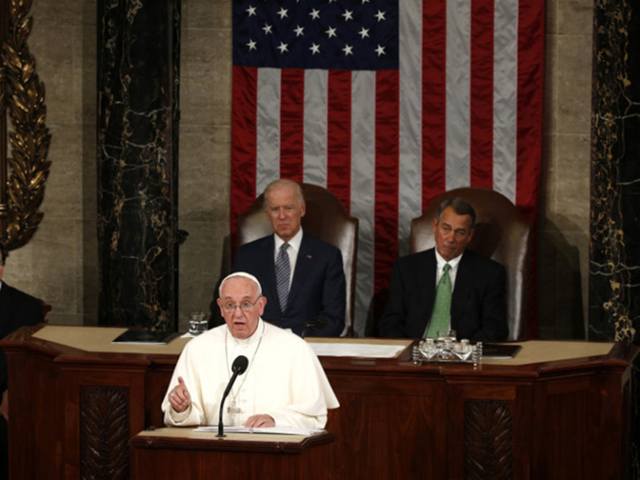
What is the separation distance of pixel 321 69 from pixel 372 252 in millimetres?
1418

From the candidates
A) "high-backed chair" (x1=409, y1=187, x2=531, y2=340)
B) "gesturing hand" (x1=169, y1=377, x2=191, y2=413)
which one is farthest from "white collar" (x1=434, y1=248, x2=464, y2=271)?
"gesturing hand" (x1=169, y1=377, x2=191, y2=413)

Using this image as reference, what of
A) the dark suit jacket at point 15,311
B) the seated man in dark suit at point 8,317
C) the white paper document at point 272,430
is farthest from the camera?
the dark suit jacket at point 15,311

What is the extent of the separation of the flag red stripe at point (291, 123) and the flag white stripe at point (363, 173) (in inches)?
15.4

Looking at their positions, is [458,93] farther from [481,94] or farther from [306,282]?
[306,282]

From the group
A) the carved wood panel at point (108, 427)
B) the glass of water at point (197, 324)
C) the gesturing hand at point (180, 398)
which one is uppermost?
the glass of water at point (197, 324)

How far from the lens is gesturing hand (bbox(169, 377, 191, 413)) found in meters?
4.42

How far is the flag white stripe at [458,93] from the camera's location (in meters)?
8.02

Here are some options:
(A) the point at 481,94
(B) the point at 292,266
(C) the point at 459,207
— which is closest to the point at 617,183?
(C) the point at 459,207

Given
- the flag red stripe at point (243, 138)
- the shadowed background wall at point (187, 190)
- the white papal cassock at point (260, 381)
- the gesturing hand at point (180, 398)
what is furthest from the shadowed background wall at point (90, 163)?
the gesturing hand at point (180, 398)

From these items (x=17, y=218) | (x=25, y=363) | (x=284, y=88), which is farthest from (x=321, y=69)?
(x=25, y=363)

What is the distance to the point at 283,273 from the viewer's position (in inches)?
274

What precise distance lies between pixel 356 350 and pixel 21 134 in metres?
3.89

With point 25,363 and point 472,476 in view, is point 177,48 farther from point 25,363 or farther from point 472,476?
point 472,476

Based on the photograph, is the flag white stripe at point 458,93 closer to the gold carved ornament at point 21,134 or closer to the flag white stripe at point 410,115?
the flag white stripe at point 410,115
